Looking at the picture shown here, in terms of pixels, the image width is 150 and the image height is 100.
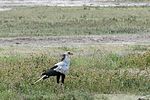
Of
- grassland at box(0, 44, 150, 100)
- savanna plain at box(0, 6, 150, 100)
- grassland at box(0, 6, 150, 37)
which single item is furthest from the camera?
grassland at box(0, 6, 150, 37)

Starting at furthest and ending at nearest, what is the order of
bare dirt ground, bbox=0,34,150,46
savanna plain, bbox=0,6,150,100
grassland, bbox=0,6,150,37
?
grassland, bbox=0,6,150,37 → bare dirt ground, bbox=0,34,150,46 → savanna plain, bbox=0,6,150,100

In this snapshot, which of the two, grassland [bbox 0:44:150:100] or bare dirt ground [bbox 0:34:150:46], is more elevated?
grassland [bbox 0:44:150:100]

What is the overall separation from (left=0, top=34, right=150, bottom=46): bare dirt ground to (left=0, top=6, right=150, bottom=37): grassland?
3.85ft

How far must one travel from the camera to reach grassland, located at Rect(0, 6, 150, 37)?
28.6 m

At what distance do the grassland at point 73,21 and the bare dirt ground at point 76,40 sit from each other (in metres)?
1.17

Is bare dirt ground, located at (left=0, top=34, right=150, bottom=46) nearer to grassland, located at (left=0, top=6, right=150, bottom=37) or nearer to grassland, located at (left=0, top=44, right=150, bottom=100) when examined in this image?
grassland, located at (left=0, top=6, right=150, bottom=37)

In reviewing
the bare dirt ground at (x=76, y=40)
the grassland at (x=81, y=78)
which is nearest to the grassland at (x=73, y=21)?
the bare dirt ground at (x=76, y=40)

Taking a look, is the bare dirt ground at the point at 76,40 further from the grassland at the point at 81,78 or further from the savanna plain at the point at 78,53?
the grassland at the point at 81,78

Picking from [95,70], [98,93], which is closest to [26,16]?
[95,70]

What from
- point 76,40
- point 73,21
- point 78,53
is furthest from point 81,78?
point 73,21

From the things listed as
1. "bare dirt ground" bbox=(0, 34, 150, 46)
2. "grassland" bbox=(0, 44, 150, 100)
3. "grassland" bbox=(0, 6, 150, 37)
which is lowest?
"grassland" bbox=(0, 6, 150, 37)

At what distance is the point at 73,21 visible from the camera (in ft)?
107

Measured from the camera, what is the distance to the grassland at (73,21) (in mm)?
28578

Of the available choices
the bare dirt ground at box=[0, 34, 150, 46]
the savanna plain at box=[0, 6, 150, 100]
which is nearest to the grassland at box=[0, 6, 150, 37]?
the savanna plain at box=[0, 6, 150, 100]
